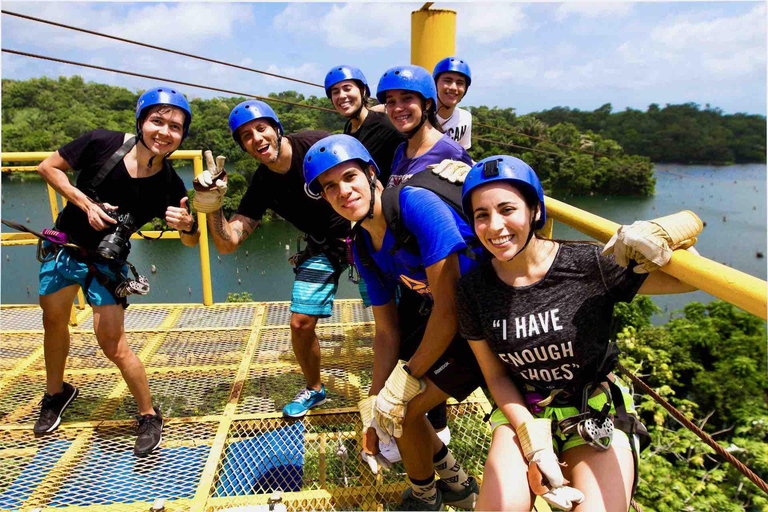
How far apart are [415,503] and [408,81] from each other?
2145mm

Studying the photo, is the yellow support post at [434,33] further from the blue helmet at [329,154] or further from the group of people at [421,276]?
the blue helmet at [329,154]

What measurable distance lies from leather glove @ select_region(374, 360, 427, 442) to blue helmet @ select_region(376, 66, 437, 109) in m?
1.43

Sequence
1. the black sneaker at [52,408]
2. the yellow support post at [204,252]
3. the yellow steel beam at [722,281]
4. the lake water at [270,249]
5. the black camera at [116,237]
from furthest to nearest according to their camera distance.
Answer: the lake water at [270,249]
the yellow support post at [204,252]
the black sneaker at [52,408]
the black camera at [116,237]
the yellow steel beam at [722,281]

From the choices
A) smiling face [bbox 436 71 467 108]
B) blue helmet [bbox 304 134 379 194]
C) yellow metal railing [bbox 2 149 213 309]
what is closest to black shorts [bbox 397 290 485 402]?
blue helmet [bbox 304 134 379 194]

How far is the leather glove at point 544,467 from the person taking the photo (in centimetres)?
170

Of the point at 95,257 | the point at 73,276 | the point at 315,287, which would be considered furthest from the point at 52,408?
the point at 315,287

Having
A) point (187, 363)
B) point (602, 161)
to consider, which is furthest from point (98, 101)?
point (187, 363)

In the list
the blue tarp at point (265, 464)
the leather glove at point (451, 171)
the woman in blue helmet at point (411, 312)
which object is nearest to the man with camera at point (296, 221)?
the blue tarp at point (265, 464)

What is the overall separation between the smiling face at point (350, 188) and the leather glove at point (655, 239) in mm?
1062

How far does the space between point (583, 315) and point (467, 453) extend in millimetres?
1558

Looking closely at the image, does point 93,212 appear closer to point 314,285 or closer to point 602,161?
point 314,285

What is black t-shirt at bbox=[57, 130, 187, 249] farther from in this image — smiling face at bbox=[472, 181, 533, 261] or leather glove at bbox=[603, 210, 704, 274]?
leather glove at bbox=[603, 210, 704, 274]

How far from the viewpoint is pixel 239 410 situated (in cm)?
325

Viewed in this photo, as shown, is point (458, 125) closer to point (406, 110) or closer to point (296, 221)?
point (406, 110)
